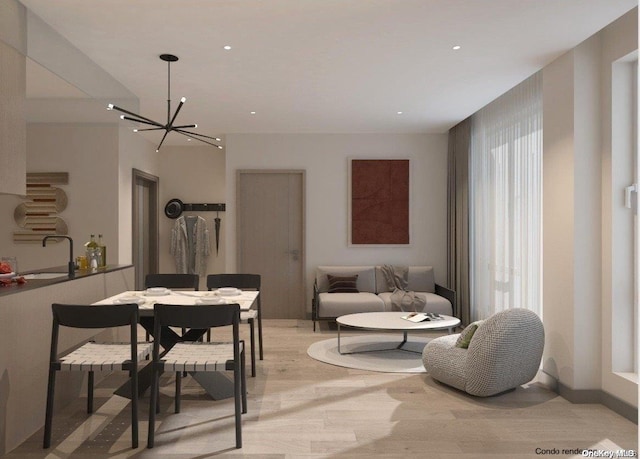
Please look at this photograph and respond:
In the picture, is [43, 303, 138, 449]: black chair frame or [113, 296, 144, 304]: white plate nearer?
[43, 303, 138, 449]: black chair frame

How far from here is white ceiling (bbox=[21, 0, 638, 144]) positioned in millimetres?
3400

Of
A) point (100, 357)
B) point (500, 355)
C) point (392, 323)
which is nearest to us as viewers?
point (100, 357)

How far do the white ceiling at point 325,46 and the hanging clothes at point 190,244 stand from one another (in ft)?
8.78

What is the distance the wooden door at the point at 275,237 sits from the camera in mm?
7602

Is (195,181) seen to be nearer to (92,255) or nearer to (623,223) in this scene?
(92,255)

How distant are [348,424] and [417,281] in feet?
13.1

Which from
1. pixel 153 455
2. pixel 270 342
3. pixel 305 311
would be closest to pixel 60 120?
pixel 270 342

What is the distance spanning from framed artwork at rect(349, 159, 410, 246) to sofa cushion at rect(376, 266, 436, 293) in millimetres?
456

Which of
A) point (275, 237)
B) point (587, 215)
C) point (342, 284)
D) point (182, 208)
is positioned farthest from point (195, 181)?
point (587, 215)

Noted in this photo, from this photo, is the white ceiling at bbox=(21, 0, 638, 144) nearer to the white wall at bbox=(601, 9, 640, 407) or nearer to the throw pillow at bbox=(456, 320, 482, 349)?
the white wall at bbox=(601, 9, 640, 407)

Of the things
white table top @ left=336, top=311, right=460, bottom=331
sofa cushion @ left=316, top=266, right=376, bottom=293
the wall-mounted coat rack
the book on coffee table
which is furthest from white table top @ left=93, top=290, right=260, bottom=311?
the wall-mounted coat rack

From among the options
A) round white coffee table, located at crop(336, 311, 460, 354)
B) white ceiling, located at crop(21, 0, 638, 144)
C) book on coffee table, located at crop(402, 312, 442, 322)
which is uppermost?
white ceiling, located at crop(21, 0, 638, 144)

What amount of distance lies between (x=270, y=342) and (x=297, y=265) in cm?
177

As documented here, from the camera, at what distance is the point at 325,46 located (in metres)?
4.09
